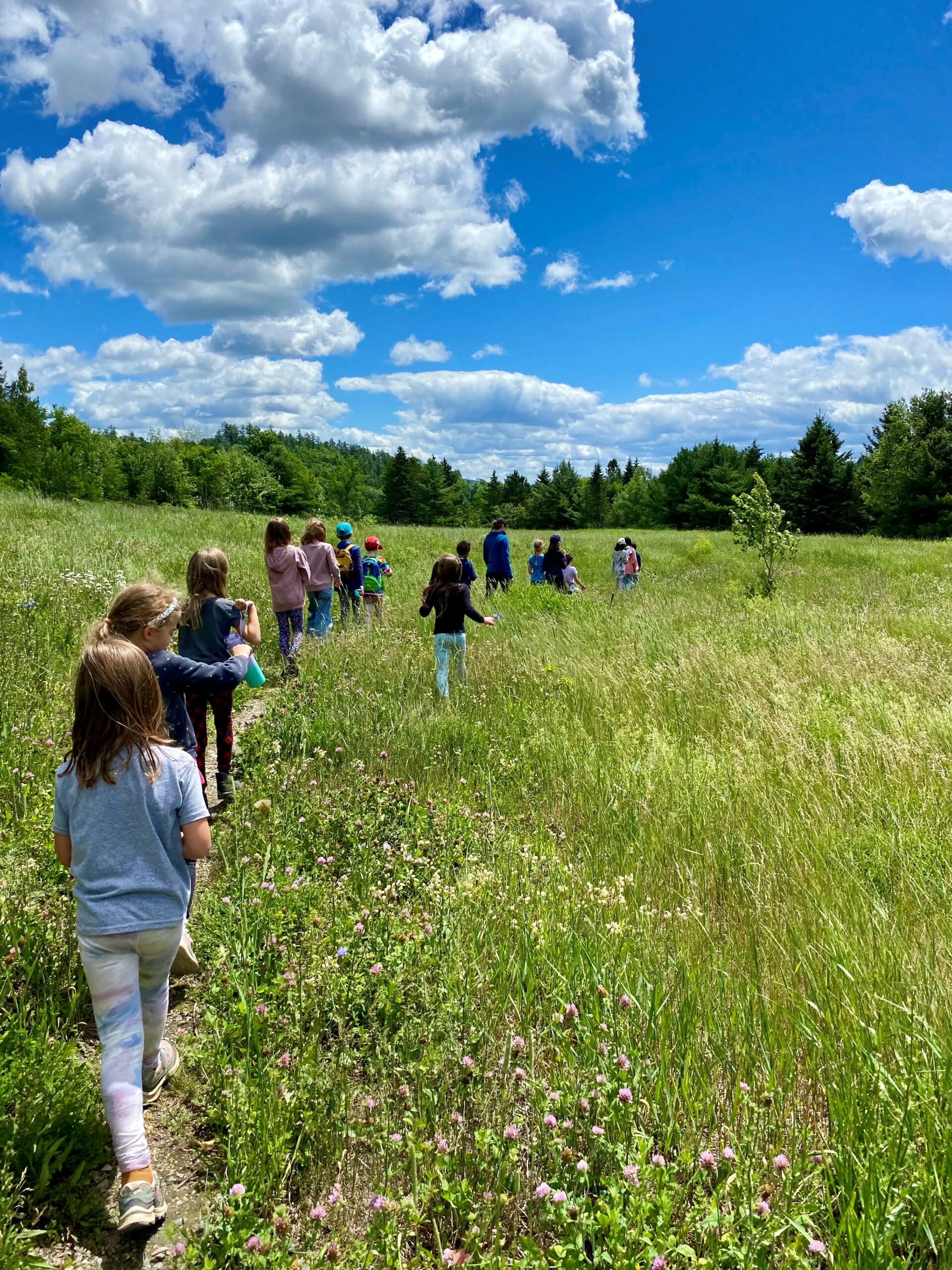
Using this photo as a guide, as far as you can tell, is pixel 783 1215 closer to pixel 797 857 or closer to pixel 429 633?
pixel 797 857

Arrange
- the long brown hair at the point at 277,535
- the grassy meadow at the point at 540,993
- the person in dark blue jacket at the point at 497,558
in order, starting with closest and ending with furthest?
the grassy meadow at the point at 540,993
the long brown hair at the point at 277,535
the person in dark blue jacket at the point at 497,558

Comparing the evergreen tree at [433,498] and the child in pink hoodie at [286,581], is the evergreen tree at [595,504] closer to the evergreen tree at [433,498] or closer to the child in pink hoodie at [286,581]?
the evergreen tree at [433,498]

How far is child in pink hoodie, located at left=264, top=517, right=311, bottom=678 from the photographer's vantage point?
8445 mm

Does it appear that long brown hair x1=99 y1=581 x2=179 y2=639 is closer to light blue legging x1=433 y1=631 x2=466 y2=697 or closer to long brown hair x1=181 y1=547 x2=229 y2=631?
long brown hair x1=181 y1=547 x2=229 y2=631

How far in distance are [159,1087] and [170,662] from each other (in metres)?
2.05

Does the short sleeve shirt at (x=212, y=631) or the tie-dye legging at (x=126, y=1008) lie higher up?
the short sleeve shirt at (x=212, y=631)

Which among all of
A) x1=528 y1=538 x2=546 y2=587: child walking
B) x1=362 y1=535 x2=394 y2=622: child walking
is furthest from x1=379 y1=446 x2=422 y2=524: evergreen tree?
x1=362 y1=535 x2=394 y2=622: child walking

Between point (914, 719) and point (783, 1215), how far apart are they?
483cm

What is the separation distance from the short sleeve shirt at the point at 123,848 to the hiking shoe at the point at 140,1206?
77 centimetres

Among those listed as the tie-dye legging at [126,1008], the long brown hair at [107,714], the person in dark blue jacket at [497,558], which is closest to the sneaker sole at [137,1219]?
the tie-dye legging at [126,1008]

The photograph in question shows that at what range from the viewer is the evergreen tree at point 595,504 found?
88.5 m

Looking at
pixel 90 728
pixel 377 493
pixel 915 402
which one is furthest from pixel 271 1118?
pixel 377 493

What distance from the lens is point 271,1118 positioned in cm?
244

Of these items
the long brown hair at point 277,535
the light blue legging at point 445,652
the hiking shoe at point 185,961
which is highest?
the long brown hair at point 277,535
